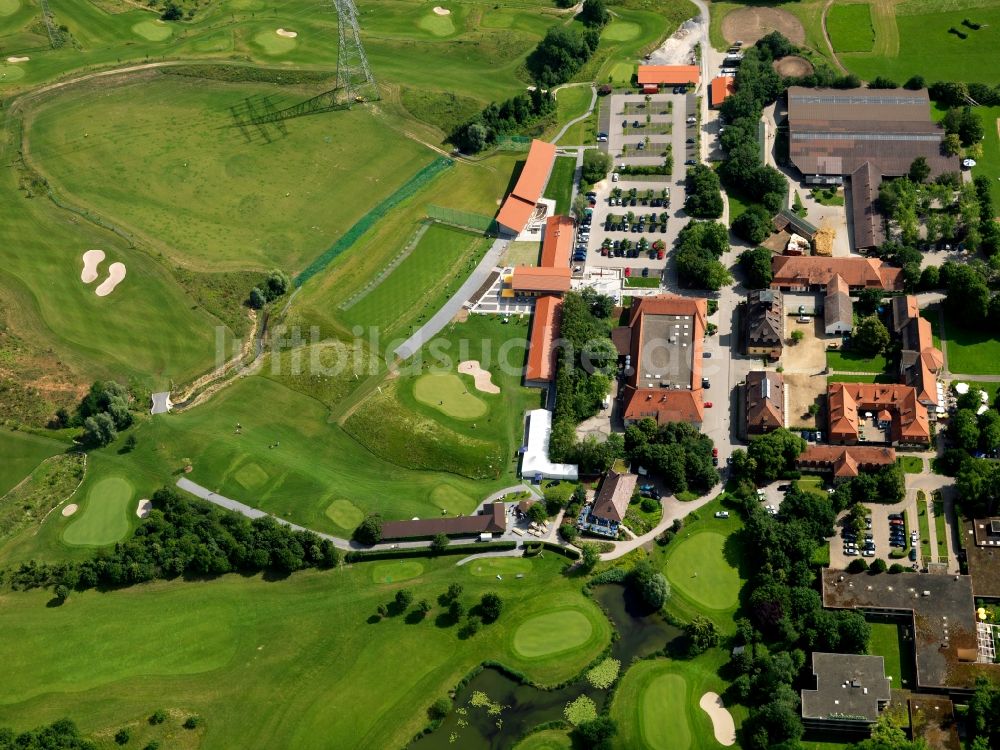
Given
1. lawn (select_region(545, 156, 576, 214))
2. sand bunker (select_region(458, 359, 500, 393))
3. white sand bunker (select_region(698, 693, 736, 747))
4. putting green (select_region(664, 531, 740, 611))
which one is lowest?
white sand bunker (select_region(698, 693, 736, 747))

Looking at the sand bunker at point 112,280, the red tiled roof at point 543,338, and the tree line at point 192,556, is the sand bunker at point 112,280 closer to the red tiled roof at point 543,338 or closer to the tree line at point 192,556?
the tree line at point 192,556

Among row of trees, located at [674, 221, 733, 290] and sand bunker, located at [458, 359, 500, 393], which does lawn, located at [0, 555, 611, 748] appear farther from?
row of trees, located at [674, 221, 733, 290]

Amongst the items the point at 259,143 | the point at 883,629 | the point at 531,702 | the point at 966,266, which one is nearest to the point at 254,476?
the point at 531,702

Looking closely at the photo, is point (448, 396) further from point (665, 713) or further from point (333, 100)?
point (333, 100)

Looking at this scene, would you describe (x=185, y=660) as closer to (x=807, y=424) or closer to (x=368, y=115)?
(x=807, y=424)

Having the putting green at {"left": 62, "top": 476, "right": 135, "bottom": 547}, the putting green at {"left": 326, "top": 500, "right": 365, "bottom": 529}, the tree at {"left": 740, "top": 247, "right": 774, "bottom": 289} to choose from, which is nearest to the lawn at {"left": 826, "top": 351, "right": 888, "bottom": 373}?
the tree at {"left": 740, "top": 247, "right": 774, "bottom": 289}

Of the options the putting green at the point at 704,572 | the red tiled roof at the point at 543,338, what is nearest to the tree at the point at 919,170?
the red tiled roof at the point at 543,338
